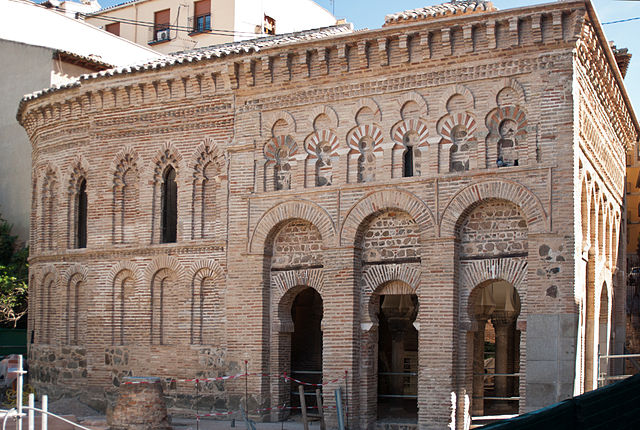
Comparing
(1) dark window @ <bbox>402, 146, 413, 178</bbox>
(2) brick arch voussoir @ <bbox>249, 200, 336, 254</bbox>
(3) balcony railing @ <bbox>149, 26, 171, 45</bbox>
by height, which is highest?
(3) balcony railing @ <bbox>149, 26, 171, 45</bbox>

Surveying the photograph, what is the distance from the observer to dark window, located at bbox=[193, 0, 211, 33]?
31844 mm

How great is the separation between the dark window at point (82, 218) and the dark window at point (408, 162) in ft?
28.2

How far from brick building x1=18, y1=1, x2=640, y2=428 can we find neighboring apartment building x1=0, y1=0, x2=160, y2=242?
4501 mm

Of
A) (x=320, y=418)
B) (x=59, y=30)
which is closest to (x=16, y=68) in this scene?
(x=59, y=30)

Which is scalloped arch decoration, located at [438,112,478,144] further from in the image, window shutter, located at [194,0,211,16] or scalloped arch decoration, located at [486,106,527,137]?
window shutter, located at [194,0,211,16]

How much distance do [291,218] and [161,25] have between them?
17.2m

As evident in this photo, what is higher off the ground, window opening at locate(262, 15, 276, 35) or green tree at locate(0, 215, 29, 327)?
window opening at locate(262, 15, 276, 35)

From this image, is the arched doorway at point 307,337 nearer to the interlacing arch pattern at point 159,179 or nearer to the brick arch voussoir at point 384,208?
the brick arch voussoir at point 384,208

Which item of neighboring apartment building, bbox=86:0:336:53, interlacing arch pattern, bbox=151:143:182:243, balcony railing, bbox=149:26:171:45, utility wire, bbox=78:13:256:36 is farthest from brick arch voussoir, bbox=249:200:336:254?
balcony railing, bbox=149:26:171:45

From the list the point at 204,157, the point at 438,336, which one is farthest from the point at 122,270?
the point at 438,336

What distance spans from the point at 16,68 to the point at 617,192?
59.0 feet

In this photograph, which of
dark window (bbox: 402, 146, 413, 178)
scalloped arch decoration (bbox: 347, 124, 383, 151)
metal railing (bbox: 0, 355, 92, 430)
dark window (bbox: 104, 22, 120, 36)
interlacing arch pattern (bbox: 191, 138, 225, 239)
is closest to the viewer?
metal railing (bbox: 0, 355, 92, 430)

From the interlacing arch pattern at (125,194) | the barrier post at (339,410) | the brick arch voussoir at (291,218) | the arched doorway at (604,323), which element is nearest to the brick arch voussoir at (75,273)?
the interlacing arch pattern at (125,194)

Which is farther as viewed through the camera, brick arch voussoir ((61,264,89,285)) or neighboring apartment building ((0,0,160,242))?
neighboring apartment building ((0,0,160,242))
